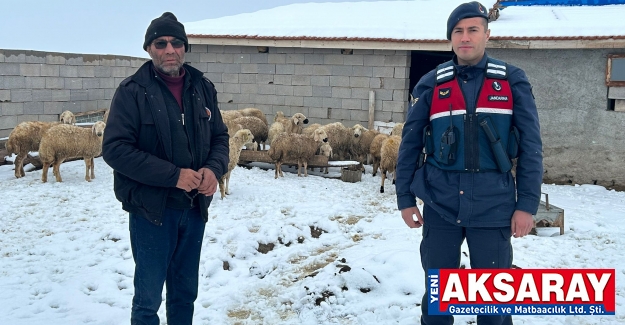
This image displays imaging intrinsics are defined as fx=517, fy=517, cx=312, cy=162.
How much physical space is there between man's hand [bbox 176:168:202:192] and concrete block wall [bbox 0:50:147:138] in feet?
32.3

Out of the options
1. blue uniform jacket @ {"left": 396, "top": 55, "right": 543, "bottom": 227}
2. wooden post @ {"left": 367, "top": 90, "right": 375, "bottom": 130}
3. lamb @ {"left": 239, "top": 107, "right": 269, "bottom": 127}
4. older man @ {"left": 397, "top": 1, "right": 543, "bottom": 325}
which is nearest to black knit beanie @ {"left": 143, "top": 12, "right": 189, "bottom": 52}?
older man @ {"left": 397, "top": 1, "right": 543, "bottom": 325}

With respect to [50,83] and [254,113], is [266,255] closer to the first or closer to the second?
[254,113]

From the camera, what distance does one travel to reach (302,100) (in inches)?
515

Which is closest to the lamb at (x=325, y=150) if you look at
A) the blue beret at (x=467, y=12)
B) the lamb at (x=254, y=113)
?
the lamb at (x=254, y=113)

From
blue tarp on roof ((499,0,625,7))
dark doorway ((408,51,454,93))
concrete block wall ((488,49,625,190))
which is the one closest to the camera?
concrete block wall ((488,49,625,190))

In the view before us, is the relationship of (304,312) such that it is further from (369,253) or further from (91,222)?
(91,222)

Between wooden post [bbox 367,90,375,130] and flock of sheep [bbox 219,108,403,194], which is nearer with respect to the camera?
flock of sheep [bbox 219,108,403,194]

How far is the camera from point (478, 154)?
271cm

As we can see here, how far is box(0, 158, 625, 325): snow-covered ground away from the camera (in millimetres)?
4246

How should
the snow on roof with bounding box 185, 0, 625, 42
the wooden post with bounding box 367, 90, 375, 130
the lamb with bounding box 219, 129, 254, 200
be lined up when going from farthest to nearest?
the wooden post with bounding box 367, 90, 375, 130
the snow on roof with bounding box 185, 0, 625, 42
the lamb with bounding box 219, 129, 254, 200

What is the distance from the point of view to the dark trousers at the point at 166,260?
2938 mm

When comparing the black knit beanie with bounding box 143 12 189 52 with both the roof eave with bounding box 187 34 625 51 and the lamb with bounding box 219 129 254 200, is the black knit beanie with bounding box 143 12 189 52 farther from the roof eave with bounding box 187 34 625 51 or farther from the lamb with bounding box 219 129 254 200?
the roof eave with bounding box 187 34 625 51

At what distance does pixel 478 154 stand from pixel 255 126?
9.63m

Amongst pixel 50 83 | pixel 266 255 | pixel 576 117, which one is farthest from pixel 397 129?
pixel 50 83
